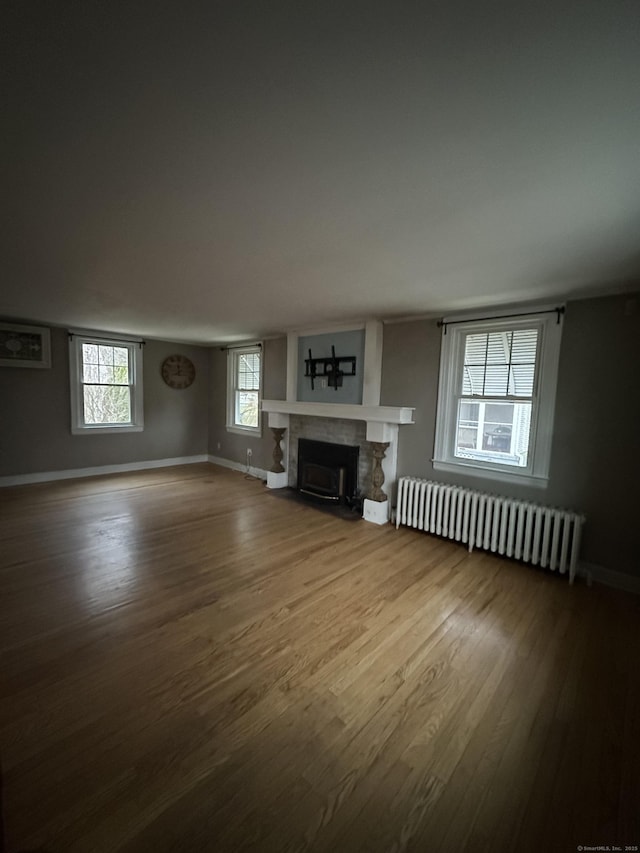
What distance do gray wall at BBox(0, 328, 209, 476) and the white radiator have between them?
4592mm

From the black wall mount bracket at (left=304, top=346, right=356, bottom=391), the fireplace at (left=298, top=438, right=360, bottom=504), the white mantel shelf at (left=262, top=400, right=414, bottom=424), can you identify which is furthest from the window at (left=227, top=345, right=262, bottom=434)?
the fireplace at (left=298, top=438, right=360, bottom=504)

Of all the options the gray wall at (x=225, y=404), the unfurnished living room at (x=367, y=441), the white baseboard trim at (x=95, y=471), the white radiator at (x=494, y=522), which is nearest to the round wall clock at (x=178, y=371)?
the gray wall at (x=225, y=404)

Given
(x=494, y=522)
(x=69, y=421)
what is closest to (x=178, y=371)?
(x=69, y=421)

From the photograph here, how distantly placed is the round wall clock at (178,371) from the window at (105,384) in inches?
18.3

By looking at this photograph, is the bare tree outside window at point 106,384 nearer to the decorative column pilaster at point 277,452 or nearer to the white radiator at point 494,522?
the decorative column pilaster at point 277,452

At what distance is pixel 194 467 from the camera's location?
6598mm

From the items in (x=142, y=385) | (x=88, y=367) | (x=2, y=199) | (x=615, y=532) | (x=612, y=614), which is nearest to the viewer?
(x=2, y=199)

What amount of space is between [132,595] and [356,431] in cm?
296

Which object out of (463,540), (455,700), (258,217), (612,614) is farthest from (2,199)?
(612,614)

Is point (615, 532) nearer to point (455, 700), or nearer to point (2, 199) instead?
point (455, 700)

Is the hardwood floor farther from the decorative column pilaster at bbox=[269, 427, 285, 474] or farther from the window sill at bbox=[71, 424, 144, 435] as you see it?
the window sill at bbox=[71, 424, 144, 435]

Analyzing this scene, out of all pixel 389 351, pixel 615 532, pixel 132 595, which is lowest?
pixel 132 595

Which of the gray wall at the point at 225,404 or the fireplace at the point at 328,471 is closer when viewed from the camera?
the fireplace at the point at 328,471

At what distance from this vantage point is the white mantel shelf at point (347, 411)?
3.88 m
